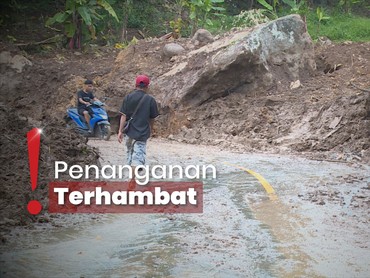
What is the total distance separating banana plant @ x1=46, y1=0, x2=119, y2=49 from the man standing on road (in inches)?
614

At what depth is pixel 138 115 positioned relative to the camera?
10.7m

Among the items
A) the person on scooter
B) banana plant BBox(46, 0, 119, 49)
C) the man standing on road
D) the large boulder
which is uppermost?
banana plant BBox(46, 0, 119, 49)

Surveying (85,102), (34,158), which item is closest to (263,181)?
(34,158)

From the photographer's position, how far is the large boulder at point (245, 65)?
2125 cm

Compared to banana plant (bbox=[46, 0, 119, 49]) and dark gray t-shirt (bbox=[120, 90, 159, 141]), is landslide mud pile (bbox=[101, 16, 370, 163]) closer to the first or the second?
banana plant (bbox=[46, 0, 119, 49])

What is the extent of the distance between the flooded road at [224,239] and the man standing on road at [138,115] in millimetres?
1248

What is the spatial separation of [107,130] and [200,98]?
3904 millimetres

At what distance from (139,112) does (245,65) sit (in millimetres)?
11051

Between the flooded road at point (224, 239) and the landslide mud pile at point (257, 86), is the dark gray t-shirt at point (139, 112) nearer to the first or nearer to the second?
the flooded road at point (224, 239)

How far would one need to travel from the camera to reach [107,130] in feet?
→ 61.5

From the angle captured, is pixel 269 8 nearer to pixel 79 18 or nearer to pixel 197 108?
pixel 79 18

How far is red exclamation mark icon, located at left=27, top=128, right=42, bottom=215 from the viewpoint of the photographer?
9.08 meters

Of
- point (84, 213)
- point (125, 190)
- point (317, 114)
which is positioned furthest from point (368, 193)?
point (317, 114)

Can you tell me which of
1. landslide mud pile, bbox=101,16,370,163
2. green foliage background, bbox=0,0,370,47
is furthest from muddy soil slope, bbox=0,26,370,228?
green foliage background, bbox=0,0,370,47
